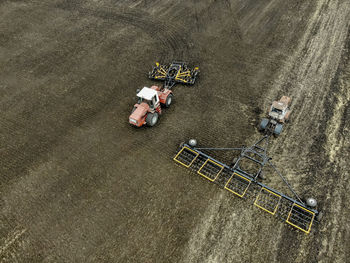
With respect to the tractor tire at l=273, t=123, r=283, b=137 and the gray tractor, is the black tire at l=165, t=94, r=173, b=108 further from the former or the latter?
the tractor tire at l=273, t=123, r=283, b=137

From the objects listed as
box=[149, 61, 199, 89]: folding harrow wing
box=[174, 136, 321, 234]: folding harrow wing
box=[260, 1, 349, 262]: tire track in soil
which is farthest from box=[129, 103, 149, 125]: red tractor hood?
box=[260, 1, 349, 262]: tire track in soil

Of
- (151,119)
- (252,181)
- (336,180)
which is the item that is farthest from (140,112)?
(336,180)

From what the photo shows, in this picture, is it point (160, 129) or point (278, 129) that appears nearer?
point (278, 129)

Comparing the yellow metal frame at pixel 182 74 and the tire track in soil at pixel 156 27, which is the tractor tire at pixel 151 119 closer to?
the yellow metal frame at pixel 182 74

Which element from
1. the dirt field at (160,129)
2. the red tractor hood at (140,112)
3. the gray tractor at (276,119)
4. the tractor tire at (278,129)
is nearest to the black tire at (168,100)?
the dirt field at (160,129)

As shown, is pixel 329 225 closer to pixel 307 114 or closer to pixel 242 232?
pixel 242 232

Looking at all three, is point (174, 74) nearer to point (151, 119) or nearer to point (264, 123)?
point (151, 119)

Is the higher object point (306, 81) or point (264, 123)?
point (306, 81)
